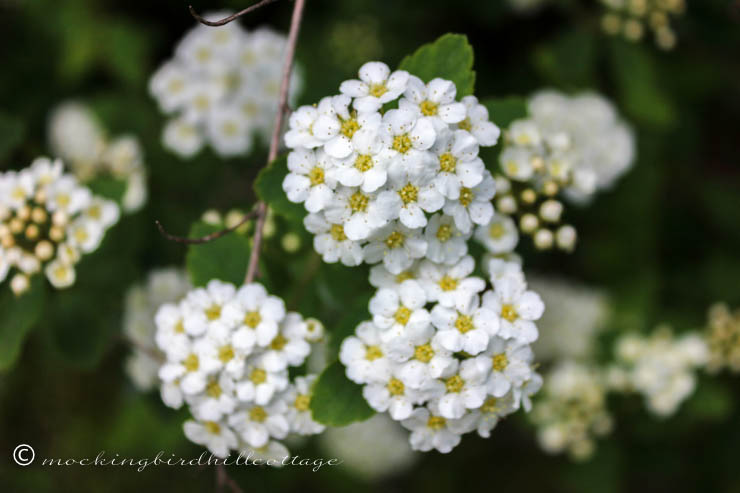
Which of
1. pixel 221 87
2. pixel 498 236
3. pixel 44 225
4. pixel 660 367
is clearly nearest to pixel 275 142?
pixel 498 236

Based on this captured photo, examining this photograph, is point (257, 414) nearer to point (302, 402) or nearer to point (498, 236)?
point (302, 402)

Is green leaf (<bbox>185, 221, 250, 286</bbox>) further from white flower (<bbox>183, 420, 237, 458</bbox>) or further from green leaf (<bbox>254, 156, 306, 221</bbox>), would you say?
white flower (<bbox>183, 420, 237, 458</bbox>)

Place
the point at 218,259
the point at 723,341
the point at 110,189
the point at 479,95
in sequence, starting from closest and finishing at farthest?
the point at 218,259 → the point at 110,189 → the point at 723,341 → the point at 479,95

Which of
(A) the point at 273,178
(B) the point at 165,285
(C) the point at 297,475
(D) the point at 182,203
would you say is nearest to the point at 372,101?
A: (A) the point at 273,178

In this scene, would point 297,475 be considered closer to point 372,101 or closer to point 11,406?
point 11,406

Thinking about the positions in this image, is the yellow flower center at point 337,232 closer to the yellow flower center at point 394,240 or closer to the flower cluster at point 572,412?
the yellow flower center at point 394,240

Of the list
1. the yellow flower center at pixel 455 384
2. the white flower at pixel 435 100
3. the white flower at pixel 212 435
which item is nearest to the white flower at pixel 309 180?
the white flower at pixel 435 100
